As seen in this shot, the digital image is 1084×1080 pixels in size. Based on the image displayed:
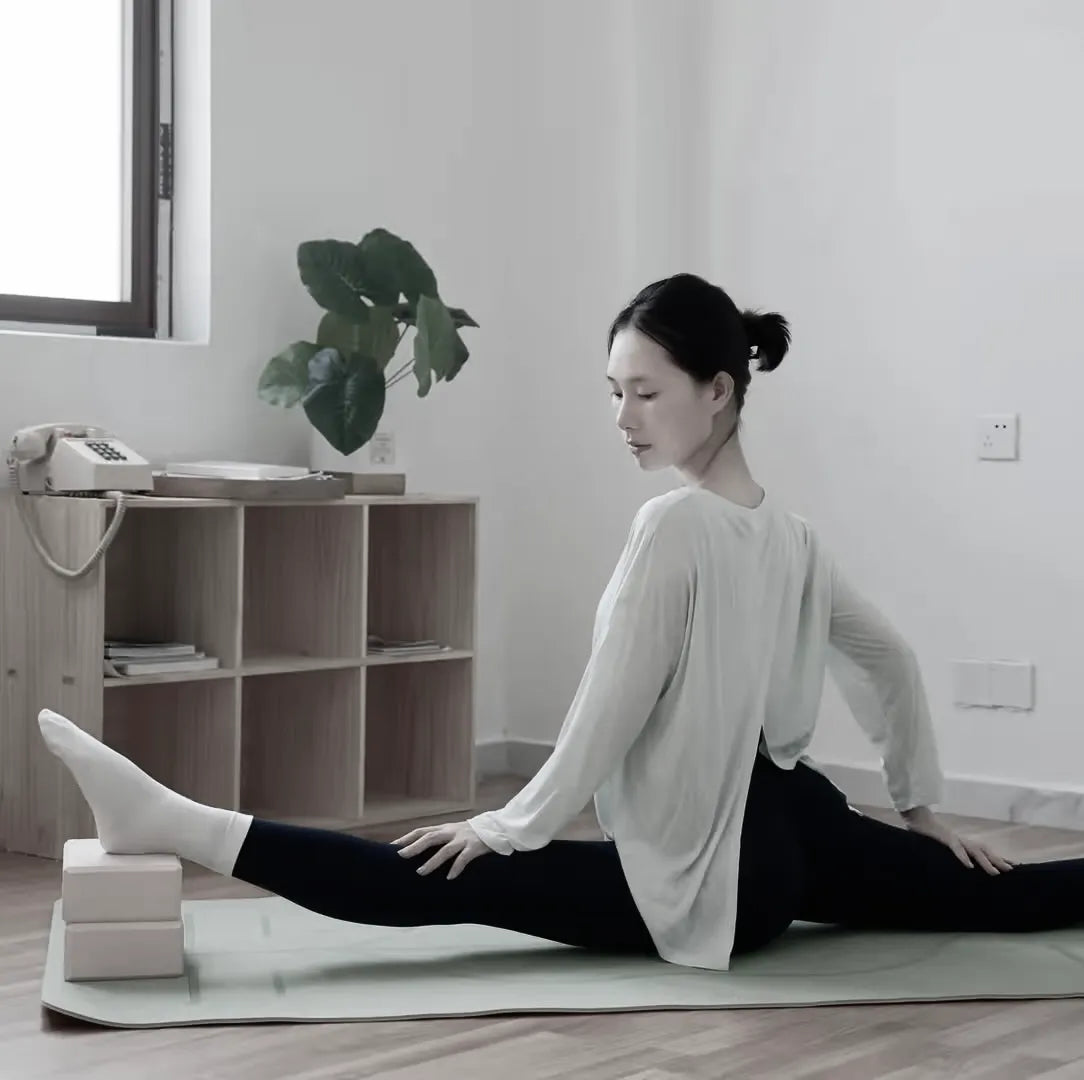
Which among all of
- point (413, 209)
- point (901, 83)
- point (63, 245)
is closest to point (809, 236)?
point (901, 83)

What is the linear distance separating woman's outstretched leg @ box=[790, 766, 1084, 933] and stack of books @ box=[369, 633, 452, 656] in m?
1.44

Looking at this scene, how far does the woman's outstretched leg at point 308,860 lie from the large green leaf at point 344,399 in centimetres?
155

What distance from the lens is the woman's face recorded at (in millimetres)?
2475

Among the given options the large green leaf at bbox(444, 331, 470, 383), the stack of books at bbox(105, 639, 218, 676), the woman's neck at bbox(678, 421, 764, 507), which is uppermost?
the large green leaf at bbox(444, 331, 470, 383)

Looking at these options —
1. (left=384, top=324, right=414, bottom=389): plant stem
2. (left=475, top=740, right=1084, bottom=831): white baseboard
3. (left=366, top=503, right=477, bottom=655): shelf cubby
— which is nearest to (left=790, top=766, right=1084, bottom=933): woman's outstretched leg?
(left=475, top=740, right=1084, bottom=831): white baseboard

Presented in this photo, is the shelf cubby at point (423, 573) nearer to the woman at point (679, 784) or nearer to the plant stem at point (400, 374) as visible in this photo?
the plant stem at point (400, 374)

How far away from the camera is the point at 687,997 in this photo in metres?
2.31

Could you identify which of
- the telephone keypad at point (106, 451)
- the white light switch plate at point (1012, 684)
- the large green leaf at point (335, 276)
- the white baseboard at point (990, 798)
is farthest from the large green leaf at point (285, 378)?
the white light switch plate at point (1012, 684)

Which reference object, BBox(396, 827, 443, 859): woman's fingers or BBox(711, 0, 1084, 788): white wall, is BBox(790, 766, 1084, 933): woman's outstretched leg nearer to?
BBox(396, 827, 443, 859): woman's fingers

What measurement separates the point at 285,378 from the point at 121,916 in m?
1.73

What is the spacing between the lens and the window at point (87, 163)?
12.7ft

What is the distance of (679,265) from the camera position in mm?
4391

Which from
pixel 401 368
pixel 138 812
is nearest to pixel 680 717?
pixel 138 812

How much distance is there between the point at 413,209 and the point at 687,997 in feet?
8.44
